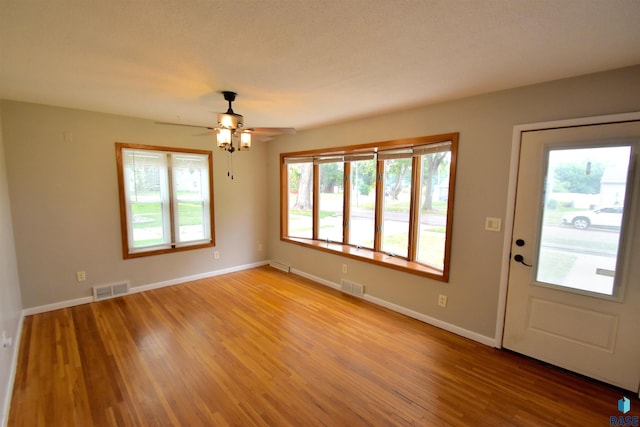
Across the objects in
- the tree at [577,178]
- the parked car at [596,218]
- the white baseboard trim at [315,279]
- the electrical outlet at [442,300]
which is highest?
the tree at [577,178]

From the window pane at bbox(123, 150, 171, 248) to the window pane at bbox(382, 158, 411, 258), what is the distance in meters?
3.29

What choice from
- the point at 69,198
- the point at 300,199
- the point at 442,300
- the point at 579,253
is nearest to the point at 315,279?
the point at 300,199

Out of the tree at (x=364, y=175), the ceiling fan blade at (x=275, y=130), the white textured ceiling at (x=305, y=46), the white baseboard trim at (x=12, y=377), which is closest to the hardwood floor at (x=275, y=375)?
the white baseboard trim at (x=12, y=377)

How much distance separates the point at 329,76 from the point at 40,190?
3621 mm

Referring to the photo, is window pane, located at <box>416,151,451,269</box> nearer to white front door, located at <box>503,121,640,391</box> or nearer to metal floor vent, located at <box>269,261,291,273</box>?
white front door, located at <box>503,121,640,391</box>

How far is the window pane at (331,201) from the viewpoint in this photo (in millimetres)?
→ 4324

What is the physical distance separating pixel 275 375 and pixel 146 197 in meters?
3.16

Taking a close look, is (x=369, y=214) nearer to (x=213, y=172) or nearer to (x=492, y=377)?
(x=492, y=377)

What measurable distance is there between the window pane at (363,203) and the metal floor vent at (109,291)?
3.36 metres

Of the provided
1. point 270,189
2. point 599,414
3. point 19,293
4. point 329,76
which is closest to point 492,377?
point 599,414

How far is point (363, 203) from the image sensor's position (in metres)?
4.06

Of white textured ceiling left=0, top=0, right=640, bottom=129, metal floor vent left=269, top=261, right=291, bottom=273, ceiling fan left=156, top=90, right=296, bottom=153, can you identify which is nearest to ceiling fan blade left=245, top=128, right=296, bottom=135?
ceiling fan left=156, top=90, right=296, bottom=153

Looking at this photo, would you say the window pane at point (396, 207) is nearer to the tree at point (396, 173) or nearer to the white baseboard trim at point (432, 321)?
the tree at point (396, 173)

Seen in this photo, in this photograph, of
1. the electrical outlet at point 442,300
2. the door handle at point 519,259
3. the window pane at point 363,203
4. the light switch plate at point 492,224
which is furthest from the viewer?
the window pane at point 363,203
